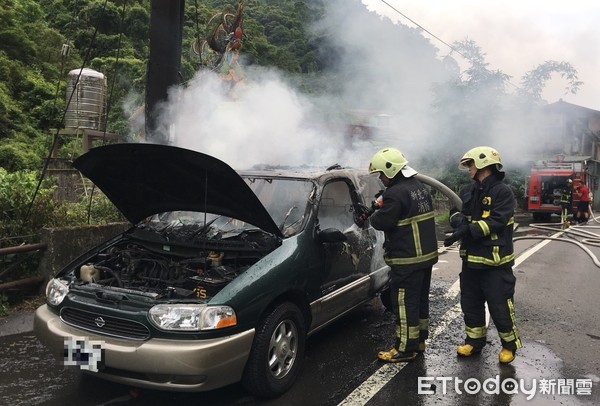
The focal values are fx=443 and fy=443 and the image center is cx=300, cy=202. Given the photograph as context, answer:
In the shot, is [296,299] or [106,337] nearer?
[106,337]

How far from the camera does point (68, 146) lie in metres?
20.7

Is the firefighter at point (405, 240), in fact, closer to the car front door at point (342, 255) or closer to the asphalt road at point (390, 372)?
the asphalt road at point (390, 372)

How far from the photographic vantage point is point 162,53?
620 centimetres

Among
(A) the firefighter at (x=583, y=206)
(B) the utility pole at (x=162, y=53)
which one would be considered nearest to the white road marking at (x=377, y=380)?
(B) the utility pole at (x=162, y=53)

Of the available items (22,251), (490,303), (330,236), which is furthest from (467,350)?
(22,251)

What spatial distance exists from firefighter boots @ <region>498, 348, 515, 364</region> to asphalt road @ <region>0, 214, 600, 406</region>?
0.08 m

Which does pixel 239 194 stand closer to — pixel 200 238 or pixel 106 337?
pixel 200 238

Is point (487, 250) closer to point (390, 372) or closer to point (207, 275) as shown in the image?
Result: point (390, 372)

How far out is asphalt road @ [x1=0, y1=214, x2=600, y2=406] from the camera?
10.7 feet

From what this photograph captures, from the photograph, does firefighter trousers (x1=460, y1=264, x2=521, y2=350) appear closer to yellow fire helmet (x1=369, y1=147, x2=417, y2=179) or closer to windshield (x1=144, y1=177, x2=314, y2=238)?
yellow fire helmet (x1=369, y1=147, x2=417, y2=179)

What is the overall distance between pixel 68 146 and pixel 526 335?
21.2 metres

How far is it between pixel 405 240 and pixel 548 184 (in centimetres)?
1766

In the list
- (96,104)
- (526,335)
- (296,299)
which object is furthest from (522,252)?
(96,104)

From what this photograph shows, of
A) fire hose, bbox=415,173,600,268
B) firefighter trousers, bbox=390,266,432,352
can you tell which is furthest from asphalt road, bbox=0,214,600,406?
fire hose, bbox=415,173,600,268
